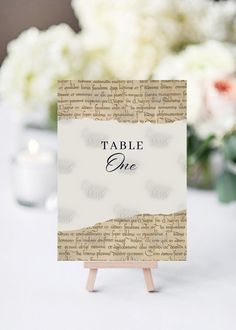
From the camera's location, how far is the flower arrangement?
1245 millimetres

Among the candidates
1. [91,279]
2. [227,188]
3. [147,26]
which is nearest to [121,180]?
[91,279]

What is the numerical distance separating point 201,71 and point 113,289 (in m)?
0.52

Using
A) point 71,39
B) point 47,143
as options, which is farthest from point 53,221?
point 47,143

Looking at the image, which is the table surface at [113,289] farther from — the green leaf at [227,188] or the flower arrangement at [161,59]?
the flower arrangement at [161,59]

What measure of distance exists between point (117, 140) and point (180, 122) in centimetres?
8

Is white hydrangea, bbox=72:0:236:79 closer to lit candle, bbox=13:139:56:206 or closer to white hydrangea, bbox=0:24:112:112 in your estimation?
white hydrangea, bbox=0:24:112:112

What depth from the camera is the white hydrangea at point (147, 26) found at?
53.0 inches

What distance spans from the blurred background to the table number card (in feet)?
0.56

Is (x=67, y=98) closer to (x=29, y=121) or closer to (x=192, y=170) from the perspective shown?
(x=192, y=170)

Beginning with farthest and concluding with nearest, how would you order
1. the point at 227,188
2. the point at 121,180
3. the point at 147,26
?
the point at 147,26 < the point at 227,188 < the point at 121,180

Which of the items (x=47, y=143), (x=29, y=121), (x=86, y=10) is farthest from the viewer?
(x=29, y=121)

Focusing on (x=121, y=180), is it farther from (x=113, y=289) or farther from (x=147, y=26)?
(x=147, y=26)

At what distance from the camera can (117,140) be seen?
2.81 feet

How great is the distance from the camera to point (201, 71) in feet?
4.18
